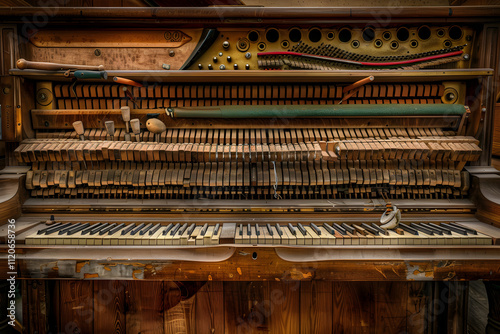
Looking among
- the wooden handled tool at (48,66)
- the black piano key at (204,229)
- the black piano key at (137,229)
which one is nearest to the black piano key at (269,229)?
the black piano key at (204,229)

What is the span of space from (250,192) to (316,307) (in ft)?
3.81

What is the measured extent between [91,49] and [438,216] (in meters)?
3.23

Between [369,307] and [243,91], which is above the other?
[243,91]

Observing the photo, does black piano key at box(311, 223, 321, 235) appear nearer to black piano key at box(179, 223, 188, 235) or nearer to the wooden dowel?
black piano key at box(179, 223, 188, 235)

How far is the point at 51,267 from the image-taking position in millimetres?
1729

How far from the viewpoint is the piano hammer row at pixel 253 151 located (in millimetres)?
2107

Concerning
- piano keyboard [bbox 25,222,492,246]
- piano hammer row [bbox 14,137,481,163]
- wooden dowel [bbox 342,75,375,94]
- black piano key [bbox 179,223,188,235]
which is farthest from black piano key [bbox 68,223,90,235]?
wooden dowel [bbox 342,75,375,94]

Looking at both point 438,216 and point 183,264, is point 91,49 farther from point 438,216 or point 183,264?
point 438,216

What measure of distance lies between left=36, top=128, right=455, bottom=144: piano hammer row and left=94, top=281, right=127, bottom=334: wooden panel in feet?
4.15

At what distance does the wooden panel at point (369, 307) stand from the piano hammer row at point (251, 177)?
908 mm

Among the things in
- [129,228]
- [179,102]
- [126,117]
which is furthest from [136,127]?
[129,228]

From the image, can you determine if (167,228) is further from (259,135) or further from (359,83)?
(359,83)

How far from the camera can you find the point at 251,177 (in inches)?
84.6

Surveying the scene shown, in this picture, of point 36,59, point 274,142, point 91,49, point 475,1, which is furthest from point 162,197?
point 475,1
